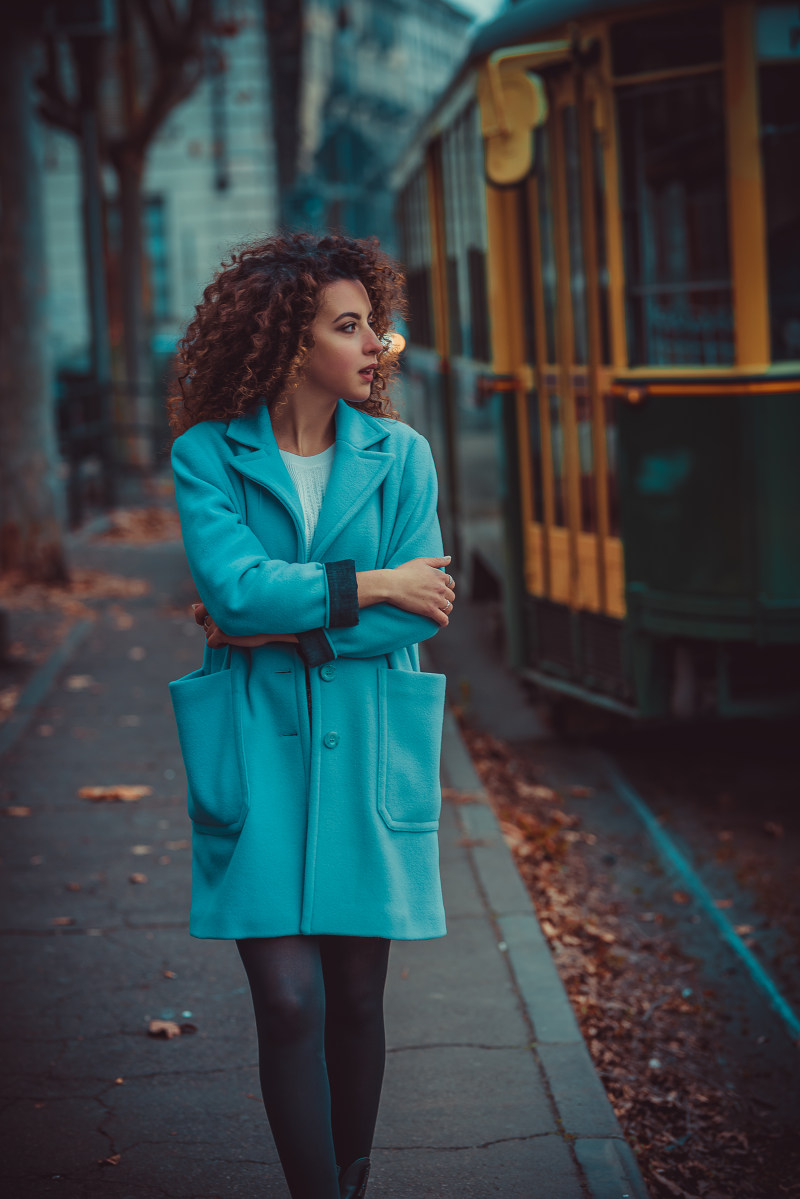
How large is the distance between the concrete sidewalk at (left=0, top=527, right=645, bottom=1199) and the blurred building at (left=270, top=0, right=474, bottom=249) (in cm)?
2453

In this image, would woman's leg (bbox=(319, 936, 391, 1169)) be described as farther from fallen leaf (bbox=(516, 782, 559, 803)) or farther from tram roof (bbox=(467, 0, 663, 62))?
tram roof (bbox=(467, 0, 663, 62))

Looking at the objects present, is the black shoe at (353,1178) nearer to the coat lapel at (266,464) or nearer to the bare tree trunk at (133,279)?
the coat lapel at (266,464)

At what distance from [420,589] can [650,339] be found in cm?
369

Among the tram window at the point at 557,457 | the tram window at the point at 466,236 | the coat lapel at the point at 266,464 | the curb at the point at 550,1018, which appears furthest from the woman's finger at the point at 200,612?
the tram window at the point at 466,236

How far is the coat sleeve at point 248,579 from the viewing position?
8.51 feet

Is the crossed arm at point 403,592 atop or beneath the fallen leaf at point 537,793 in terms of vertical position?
atop

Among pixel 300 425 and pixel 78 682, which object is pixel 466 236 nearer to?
pixel 78 682

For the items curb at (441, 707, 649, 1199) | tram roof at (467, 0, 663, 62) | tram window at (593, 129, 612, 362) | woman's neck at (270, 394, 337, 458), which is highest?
tram roof at (467, 0, 663, 62)

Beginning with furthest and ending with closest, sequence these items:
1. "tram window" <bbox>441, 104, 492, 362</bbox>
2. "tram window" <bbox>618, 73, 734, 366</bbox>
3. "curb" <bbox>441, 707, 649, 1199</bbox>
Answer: "tram window" <bbox>441, 104, 492, 362</bbox>
"tram window" <bbox>618, 73, 734, 366</bbox>
"curb" <bbox>441, 707, 649, 1199</bbox>

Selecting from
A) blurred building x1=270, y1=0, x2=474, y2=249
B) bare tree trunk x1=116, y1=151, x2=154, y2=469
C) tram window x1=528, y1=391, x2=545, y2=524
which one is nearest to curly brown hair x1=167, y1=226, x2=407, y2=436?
tram window x1=528, y1=391, x2=545, y2=524

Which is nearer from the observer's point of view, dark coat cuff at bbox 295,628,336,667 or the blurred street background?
dark coat cuff at bbox 295,628,336,667

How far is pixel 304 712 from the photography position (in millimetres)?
2676

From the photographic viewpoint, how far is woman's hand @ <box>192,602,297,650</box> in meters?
2.66

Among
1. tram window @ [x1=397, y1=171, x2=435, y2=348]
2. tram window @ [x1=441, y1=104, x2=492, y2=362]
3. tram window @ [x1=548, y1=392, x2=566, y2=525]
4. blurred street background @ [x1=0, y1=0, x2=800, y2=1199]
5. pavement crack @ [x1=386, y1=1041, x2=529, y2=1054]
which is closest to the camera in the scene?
blurred street background @ [x1=0, y1=0, x2=800, y2=1199]
